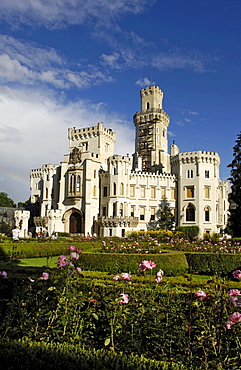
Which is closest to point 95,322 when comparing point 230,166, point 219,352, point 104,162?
point 219,352

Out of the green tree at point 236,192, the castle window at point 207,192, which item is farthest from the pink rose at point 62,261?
the castle window at point 207,192

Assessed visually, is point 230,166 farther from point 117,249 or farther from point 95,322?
point 95,322

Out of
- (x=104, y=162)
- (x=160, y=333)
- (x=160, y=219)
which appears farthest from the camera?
(x=104, y=162)

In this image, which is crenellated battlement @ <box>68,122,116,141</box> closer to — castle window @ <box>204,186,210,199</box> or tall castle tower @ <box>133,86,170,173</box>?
tall castle tower @ <box>133,86,170,173</box>

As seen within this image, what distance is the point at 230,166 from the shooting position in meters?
42.1

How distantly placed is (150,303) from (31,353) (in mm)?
2763

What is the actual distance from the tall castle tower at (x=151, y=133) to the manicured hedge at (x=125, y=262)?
45232 mm

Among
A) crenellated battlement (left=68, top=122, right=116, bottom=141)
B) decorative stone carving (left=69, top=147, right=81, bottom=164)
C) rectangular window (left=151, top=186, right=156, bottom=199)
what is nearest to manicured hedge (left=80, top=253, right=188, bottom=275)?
rectangular window (left=151, top=186, right=156, bottom=199)

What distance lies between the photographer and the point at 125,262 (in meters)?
15.4

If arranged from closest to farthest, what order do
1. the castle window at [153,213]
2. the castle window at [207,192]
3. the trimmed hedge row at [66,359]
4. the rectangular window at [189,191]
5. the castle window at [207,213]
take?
the trimmed hedge row at [66,359], the castle window at [207,213], the castle window at [207,192], the rectangular window at [189,191], the castle window at [153,213]

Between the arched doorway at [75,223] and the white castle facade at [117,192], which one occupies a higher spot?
the white castle facade at [117,192]

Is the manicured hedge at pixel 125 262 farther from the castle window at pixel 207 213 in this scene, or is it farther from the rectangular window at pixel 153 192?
the rectangular window at pixel 153 192

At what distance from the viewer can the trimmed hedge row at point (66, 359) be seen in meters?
5.09

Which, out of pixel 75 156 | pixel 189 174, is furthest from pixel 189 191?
pixel 75 156
